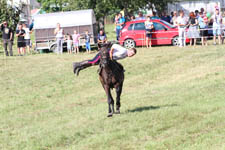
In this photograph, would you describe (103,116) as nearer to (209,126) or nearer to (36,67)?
(209,126)

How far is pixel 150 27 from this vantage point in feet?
90.3

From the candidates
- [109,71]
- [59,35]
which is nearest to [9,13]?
[59,35]

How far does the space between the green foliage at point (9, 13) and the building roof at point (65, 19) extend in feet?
22.7

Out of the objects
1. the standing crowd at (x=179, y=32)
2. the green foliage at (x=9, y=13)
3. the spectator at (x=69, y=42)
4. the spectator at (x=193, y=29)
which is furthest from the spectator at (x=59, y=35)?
the green foliage at (x=9, y=13)

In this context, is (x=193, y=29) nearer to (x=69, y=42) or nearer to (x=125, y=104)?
(x=69, y=42)

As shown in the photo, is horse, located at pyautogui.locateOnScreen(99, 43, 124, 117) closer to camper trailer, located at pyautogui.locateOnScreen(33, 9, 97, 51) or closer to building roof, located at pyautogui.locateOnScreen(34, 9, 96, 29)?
camper trailer, located at pyautogui.locateOnScreen(33, 9, 97, 51)

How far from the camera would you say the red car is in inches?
1099

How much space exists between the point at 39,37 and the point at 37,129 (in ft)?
64.3

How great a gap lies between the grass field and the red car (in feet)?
2.60

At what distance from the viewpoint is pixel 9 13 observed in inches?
1481

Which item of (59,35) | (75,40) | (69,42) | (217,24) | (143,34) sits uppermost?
(217,24)

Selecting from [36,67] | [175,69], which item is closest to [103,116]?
[175,69]

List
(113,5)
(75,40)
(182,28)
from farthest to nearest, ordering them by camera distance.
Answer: (113,5), (75,40), (182,28)

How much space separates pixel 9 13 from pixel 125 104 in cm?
2529
